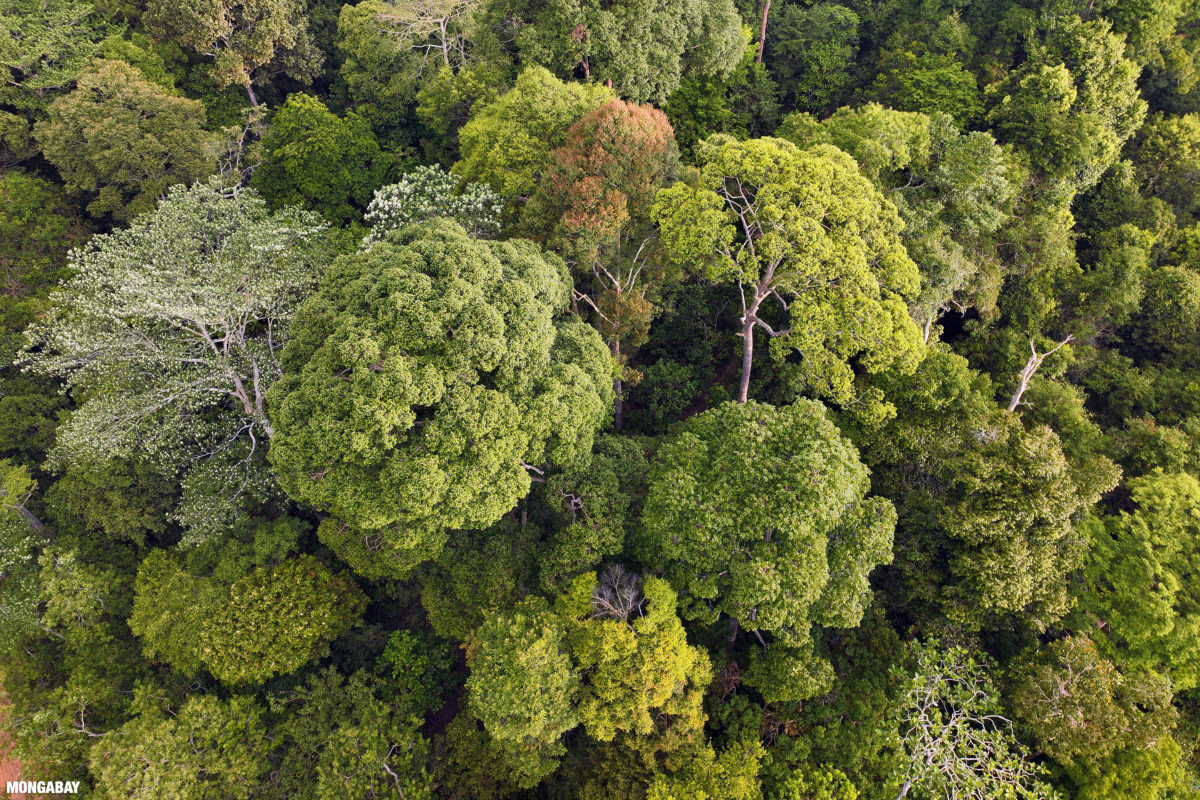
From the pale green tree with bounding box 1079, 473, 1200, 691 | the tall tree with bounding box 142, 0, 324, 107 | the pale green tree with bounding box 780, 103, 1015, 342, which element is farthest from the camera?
the tall tree with bounding box 142, 0, 324, 107

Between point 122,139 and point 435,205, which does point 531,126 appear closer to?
point 435,205

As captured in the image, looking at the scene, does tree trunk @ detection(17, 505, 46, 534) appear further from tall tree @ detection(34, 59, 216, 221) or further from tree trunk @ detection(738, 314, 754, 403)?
tree trunk @ detection(738, 314, 754, 403)

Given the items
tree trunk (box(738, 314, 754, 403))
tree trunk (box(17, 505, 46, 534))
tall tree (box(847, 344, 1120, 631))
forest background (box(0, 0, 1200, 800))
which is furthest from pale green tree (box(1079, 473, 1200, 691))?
tree trunk (box(17, 505, 46, 534))

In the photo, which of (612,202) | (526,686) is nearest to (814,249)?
(612,202)

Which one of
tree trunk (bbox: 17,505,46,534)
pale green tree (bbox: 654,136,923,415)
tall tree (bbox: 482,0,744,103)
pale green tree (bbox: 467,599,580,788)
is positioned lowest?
tree trunk (bbox: 17,505,46,534)

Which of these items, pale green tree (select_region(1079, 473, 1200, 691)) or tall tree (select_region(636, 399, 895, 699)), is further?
pale green tree (select_region(1079, 473, 1200, 691))

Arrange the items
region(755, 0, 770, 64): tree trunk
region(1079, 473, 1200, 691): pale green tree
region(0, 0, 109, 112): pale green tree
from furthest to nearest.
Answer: region(755, 0, 770, 64): tree trunk
region(0, 0, 109, 112): pale green tree
region(1079, 473, 1200, 691): pale green tree

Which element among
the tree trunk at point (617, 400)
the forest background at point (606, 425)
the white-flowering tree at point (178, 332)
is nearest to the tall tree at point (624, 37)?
the forest background at point (606, 425)
